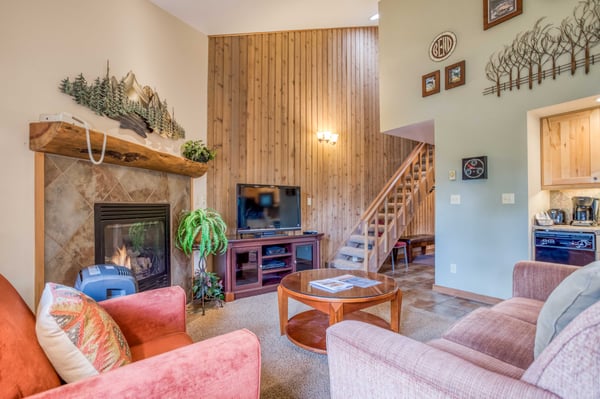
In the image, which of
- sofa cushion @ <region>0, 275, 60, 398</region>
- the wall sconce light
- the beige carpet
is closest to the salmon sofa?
the beige carpet

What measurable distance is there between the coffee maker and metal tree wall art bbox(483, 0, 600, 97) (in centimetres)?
137

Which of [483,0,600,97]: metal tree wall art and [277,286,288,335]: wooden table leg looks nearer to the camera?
[277,286,288,335]: wooden table leg

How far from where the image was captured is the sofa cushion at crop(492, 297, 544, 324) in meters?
1.68

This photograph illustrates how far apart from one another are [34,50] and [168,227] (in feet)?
5.82

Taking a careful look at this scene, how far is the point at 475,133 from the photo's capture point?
354 centimetres

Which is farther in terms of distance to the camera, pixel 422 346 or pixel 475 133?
pixel 475 133

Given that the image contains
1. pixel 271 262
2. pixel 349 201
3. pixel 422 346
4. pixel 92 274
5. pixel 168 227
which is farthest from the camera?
pixel 349 201

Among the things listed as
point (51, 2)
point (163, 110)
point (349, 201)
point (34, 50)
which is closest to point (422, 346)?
point (34, 50)

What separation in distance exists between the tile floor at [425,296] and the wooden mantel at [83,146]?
3.05 meters

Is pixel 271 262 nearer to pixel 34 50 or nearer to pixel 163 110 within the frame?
pixel 163 110

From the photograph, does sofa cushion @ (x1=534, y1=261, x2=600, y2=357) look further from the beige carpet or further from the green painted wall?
the green painted wall

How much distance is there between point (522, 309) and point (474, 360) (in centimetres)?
79

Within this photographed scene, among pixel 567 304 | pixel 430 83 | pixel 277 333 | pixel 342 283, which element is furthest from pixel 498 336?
pixel 430 83

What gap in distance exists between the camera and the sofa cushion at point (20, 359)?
2.51ft
